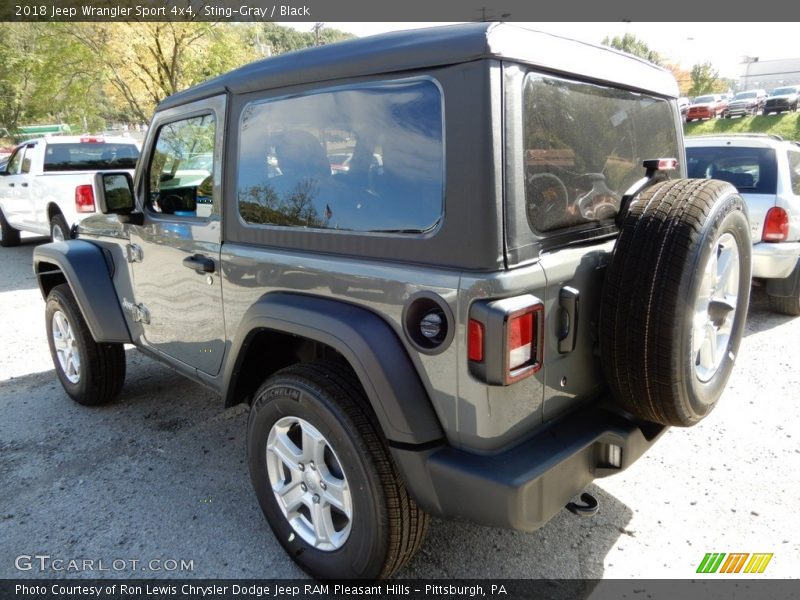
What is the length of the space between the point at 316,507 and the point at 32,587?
4.20 feet

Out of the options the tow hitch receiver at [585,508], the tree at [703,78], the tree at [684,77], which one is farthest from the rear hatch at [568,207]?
the tree at [684,77]

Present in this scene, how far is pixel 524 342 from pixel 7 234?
38.8 feet

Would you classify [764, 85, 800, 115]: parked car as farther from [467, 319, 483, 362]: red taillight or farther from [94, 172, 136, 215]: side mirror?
[467, 319, 483, 362]: red taillight

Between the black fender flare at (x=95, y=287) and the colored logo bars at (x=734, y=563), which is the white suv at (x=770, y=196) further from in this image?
the black fender flare at (x=95, y=287)

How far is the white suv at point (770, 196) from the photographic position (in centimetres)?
500

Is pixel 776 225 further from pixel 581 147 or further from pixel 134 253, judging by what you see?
pixel 134 253

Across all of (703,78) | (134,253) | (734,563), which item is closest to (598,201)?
(734,563)

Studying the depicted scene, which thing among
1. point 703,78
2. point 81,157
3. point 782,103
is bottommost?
point 81,157

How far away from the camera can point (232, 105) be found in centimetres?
252

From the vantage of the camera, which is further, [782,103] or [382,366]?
[782,103]

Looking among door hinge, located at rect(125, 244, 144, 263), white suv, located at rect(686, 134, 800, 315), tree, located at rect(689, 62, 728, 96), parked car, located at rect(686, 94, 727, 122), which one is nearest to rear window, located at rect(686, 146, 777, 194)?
white suv, located at rect(686, 134, 800, 315)

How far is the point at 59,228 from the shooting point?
27.7 feet

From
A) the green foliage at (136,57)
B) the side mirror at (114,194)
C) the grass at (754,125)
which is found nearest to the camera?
the side mirror at (114,194)

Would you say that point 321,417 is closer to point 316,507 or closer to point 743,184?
point 316,507
